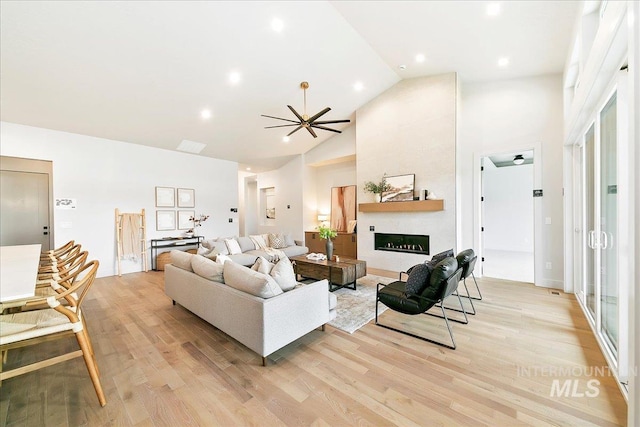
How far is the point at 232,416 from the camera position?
1663mm

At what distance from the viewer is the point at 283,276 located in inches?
97.5

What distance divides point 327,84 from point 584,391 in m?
5.34

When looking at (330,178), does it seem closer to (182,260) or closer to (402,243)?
(402,243)

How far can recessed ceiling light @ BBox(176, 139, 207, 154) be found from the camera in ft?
20.7

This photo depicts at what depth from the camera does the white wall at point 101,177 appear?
4.87m

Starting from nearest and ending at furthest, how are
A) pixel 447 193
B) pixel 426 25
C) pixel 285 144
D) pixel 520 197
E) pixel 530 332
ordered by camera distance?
1. pixel 530 332
2. pixel 426 25
3. pixel 447 193
4. pixel 285 144
5. pixel 520 197

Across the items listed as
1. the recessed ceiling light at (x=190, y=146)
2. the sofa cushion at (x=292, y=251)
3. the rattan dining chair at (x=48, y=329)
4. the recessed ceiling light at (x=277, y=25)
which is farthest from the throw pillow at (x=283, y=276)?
the recessed ceiling light at (x=190, y=146)

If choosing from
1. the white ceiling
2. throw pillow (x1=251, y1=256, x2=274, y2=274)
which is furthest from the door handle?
throw pillow (x1=251, y1=256, x2=274, y2=274)

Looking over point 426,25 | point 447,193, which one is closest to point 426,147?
point 447,193

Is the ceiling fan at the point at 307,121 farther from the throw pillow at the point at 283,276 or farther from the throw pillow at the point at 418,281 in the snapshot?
the throw pillow at the point at 418,281

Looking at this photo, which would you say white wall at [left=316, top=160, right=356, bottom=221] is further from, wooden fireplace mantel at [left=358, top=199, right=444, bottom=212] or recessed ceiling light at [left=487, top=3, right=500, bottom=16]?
recessed ceiling light at [left=487, top=3, right=500, bottom=16]

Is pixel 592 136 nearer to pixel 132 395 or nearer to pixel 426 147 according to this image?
pixel 426 147

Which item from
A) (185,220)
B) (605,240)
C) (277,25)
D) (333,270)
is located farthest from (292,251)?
(605,240)

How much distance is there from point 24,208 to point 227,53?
4.98 meters
